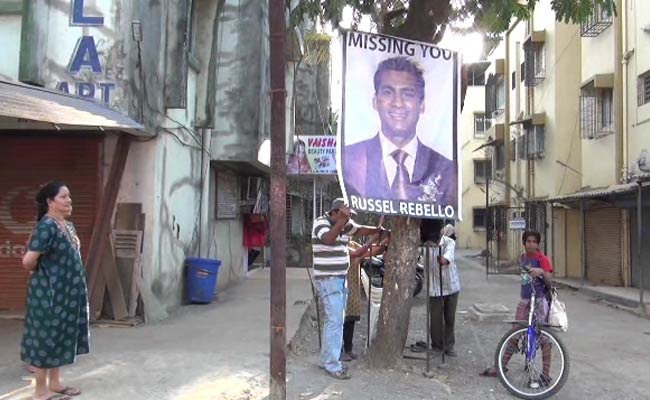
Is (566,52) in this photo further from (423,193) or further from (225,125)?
(423,193)

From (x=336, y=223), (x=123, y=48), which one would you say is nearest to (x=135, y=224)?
(x=123, y=48)

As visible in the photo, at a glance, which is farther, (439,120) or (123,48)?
(123,48)

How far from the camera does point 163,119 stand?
8867mm

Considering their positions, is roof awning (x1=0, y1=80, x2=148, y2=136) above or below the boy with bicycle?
above

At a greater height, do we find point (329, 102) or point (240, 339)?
point (329, 102)

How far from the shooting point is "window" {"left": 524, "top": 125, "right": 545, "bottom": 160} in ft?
70.7

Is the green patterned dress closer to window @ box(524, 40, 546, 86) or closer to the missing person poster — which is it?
the missing person poster

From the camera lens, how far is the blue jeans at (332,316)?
6320mm

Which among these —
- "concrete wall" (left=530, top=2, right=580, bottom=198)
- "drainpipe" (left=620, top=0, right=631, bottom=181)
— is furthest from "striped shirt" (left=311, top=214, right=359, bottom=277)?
"concrete wall" (left=530, top=2, right=580, bottom=198)

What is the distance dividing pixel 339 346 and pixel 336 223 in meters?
1.21

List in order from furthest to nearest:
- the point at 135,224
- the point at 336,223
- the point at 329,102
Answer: the point at 329,102 → the point at 135,224 → the point at 336,223

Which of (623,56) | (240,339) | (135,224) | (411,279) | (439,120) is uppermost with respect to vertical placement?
(623,56)

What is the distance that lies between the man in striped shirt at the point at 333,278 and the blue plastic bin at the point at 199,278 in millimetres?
3954

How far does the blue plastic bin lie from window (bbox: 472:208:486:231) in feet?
98.3
